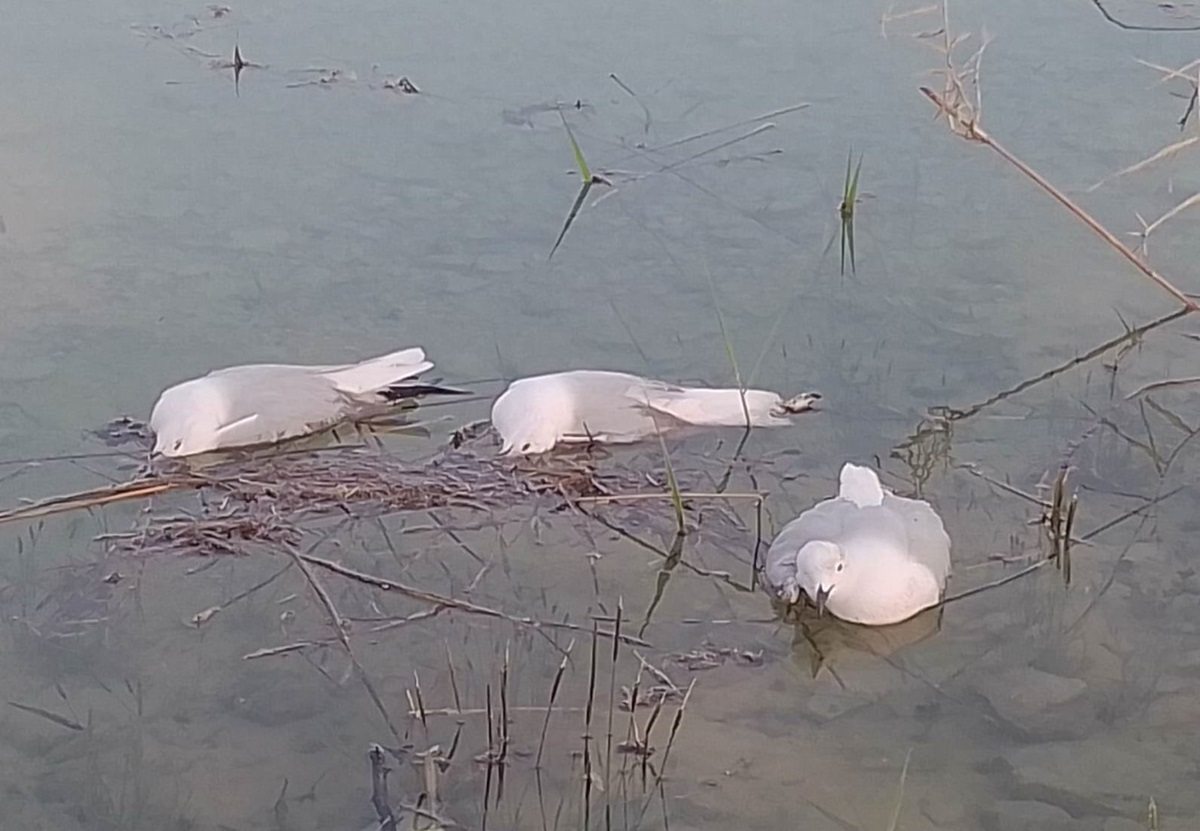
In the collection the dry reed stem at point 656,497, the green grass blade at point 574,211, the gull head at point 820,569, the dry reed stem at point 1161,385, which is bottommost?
the dry reed stem at point 656,497

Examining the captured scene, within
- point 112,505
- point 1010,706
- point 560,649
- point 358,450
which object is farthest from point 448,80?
point 1010,706

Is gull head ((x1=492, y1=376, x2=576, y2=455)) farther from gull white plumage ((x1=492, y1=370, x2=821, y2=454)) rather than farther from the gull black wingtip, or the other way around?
the gull black wingtip

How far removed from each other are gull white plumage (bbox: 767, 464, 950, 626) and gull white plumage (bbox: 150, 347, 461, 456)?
0.89 meters

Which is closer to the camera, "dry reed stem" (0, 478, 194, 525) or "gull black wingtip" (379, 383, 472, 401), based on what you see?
"dry reed stem" (0, 478, 194, 525)

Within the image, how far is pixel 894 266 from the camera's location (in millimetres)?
3760

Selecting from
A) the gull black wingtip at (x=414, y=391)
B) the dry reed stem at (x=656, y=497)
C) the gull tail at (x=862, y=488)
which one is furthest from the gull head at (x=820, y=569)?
the gull black wingtip at (x=414, y=391)

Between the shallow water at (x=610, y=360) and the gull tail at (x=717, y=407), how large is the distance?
0.17ft

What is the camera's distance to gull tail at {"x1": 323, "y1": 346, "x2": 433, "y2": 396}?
3.20 metres

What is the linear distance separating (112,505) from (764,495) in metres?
1.12

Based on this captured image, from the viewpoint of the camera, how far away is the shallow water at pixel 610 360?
2.29 m

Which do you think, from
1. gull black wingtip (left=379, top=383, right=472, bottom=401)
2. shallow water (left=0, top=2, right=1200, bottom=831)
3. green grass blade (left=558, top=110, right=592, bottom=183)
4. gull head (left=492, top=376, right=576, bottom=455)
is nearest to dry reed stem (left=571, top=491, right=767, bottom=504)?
shallow water (left=0, top=2, right=1200, bottom=831)

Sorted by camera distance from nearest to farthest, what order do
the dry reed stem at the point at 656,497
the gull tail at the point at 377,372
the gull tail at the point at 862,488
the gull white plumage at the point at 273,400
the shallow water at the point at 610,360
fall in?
1. the shallow water at the point at 610,360
2. the gull tail at the point at 862,488
3. the dry reed stem at the point at 656,497
4. the gull white plumage at the point at 273,400
5. the gull tail at the point at 377,372

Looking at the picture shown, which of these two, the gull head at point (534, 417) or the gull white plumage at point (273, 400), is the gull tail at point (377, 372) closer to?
the gull white plumage at point (273, 400)

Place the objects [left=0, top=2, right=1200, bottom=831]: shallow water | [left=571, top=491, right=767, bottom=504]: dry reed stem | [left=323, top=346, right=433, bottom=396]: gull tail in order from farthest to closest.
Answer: [left=323, top=346, right=433, bottom=396]: gull tail
[left=571, top=491, right=767, bottom=504]: dry reed stem
[left=0, top=2, right=1200, bottom=831]: shallow water
